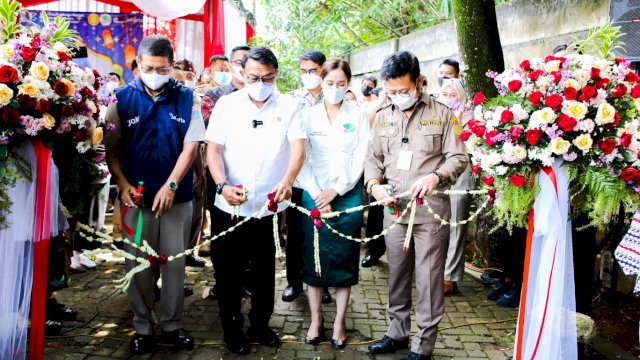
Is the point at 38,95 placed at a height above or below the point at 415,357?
above

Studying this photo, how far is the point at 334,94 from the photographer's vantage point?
403 centimetres

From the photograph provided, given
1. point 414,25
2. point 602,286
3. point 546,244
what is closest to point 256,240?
point 546,244

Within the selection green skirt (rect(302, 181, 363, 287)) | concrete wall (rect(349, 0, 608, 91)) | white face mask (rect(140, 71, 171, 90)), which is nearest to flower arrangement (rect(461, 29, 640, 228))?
green skirt (rect(302, 181, 363, 287))

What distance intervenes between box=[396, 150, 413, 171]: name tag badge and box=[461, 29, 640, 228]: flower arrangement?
1.74 feet

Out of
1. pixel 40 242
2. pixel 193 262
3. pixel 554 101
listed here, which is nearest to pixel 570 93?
pixel 554 101

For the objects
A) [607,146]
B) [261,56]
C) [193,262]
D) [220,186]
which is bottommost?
[193,262]

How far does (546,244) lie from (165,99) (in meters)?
2.70

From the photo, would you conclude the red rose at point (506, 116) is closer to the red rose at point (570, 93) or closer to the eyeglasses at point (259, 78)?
the red rose at point (570, 93)

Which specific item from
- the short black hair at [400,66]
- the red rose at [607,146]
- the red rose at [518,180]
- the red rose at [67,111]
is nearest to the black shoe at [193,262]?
the red rose at [67,111]

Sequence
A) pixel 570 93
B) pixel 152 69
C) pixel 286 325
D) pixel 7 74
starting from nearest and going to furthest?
pixel 7 74 < pixel 570 93 < pixel 152 69 < pixel 286 325

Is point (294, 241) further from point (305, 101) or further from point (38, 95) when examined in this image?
point (38, 95)

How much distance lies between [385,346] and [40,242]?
2.42m

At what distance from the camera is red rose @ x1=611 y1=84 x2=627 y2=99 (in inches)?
124

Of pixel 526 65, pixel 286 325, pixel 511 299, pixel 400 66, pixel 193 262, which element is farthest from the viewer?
pixel 193 262
